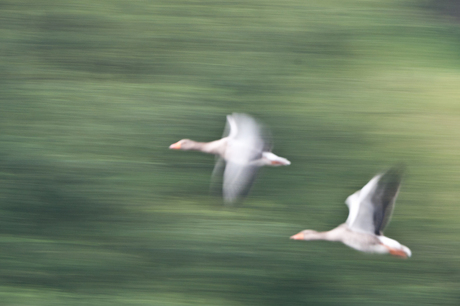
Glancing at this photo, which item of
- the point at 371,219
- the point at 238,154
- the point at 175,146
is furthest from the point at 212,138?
the point at 371,219

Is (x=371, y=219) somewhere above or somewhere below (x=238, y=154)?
below

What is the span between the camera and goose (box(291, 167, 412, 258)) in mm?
1758

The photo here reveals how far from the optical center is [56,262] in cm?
212

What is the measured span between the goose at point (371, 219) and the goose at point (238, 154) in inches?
12.4

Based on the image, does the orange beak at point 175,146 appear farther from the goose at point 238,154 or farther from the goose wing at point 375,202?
the goose wing at point 375,202

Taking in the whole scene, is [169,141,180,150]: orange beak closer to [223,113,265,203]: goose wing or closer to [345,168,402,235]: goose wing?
[223,113,265,203]: goose wing

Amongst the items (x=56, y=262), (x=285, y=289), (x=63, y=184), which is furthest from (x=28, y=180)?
(x=285, y=289)

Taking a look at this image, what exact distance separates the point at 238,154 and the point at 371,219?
57cm

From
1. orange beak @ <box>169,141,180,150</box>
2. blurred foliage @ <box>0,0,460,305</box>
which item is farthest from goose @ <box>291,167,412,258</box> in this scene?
orange beak @ <box>169,141,180,150</box>

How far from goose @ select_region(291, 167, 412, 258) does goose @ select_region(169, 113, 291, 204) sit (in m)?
0.31

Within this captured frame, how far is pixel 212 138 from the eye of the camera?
242cm

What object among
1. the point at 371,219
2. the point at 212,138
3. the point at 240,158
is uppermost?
the point at 212,138

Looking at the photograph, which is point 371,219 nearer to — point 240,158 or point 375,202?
point 375,202

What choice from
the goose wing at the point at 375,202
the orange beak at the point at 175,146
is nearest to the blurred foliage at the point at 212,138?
the orange beak at the point at 175,146
